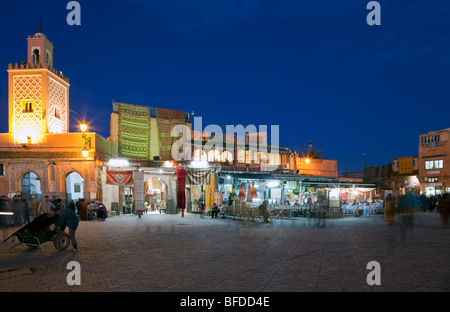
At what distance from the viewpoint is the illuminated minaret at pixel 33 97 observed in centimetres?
2545

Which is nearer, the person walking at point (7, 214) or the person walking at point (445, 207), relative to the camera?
the person walking at point (445, 207)

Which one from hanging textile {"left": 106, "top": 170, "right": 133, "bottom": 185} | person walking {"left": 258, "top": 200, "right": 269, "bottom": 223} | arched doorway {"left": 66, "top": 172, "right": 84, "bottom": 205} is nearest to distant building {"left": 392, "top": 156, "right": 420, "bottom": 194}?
person walking {"left": 258, "top": 200, "right": 269, "bottom": 223}

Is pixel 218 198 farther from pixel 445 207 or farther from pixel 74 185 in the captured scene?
pixel 445 207

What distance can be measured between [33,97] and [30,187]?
261 inches

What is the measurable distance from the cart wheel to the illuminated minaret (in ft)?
56.0

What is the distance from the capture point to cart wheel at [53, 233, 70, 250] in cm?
1040

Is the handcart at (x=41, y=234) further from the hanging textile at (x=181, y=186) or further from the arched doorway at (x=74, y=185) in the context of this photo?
the arched doorway at (x=74, y=185)

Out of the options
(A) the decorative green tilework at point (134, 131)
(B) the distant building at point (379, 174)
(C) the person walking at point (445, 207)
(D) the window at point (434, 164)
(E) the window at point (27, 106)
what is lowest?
(C) the person walking at point (445, 207)

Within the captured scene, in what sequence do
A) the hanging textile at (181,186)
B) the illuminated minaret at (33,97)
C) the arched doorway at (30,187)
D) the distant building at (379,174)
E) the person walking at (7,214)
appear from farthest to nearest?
the distant building at (379,174), the arched doorway at (30,187), the illuminated minaret at (33,97), the hanging textile at (181,186), the person walking at (7,214)

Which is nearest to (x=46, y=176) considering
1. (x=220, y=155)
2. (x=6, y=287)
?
(x=220, y=155)

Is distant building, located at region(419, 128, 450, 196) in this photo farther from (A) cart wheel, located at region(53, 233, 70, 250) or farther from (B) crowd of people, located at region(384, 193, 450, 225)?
(A) cart wheel, located at region(53, 233, 70, 250)

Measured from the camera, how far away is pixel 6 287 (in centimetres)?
646

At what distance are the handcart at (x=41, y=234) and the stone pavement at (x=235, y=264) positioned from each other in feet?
0.97

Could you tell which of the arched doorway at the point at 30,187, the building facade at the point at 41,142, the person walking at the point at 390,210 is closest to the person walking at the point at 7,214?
the building facade at the point at 41,142
